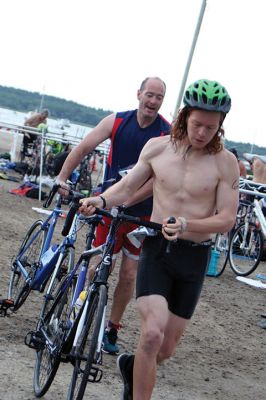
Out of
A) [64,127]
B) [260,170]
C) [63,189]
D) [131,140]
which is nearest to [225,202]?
[63,189]

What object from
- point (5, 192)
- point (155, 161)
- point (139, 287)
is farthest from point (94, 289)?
point (5, 192)

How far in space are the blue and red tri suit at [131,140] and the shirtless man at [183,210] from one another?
1547 mm

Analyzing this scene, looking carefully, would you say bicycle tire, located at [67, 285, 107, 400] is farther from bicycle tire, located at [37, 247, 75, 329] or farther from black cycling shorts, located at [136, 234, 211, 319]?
bicycle tire, located at [37, 247, 75, 329]

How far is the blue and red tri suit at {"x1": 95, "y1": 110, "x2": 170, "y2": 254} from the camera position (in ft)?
20.5

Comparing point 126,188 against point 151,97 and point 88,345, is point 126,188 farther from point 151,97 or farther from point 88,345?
→ point 151,97

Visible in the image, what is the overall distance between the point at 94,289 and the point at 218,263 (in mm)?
7864

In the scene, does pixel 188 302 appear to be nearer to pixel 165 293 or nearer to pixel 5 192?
pixel 165 293

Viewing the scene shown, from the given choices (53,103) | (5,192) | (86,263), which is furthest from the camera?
(53,103)

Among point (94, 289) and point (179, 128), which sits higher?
point (179, 128)

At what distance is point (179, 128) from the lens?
15.1 ft

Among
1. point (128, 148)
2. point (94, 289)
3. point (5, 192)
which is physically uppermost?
point (128, 148)

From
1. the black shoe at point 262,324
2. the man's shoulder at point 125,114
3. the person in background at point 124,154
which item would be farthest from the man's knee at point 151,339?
the black shoe at point 262,324

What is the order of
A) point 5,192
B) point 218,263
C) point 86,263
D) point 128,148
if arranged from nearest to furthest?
1. point 86,263
2. point 128,148
3. point 218,263
4. point 5,192

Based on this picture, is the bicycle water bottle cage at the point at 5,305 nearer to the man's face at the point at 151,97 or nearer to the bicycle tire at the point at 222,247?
the man's face at the point at 151,97
